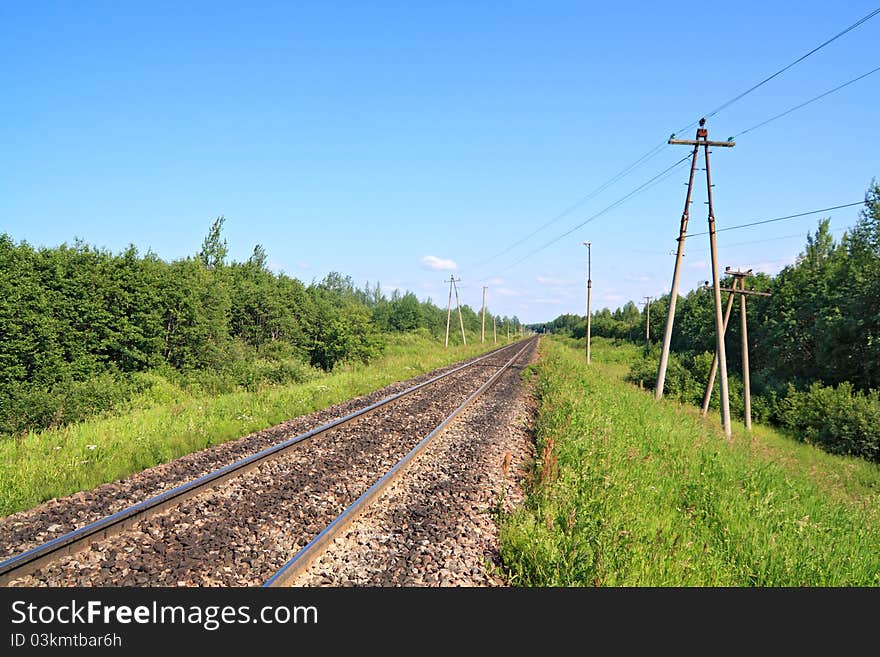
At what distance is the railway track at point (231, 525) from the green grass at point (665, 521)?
2321 millimetres

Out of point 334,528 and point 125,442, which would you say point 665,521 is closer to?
point 334,528

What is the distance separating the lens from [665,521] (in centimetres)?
610

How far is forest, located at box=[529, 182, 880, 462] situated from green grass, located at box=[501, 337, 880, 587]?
13.1 metres

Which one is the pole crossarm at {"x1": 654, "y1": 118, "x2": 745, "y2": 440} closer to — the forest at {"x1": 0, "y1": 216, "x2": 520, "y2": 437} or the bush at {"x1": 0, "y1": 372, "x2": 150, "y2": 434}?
the forest at {"x1": 0, "y1": 216, "x2": 520, "y2": 437}

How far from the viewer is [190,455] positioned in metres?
8.50

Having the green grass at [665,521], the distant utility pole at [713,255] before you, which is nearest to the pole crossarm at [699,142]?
the distant utility pole at [713,255]

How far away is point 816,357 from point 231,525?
121 feet

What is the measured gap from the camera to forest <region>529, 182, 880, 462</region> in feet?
73.8

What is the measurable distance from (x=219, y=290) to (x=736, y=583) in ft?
84.2

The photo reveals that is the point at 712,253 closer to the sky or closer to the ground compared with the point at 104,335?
closer to the sky

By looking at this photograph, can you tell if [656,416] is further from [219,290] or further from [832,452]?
[219,290]

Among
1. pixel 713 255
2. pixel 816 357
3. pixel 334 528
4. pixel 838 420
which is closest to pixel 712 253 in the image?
pixel 713 255

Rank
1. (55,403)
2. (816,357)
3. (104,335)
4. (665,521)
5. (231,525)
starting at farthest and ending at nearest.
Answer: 1. (816,357)
2. (104,335)
3. (55,403)
4. (665,521)
5. (231,525)

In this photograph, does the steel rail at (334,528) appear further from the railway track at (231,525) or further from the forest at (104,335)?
the forest at (104,335)
